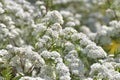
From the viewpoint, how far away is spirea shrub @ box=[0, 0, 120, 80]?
20.7 ft

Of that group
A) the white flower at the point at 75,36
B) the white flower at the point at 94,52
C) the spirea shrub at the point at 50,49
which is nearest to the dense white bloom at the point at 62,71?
the spirea shrub at the point at 50,49

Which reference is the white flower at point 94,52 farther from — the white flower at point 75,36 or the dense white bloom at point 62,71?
the dense white bloom at point 62,71

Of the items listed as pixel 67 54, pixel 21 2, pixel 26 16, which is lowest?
pixel 67 54

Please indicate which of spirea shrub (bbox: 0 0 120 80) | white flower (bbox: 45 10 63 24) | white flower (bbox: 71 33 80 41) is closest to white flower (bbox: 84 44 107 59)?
spirea shrub (bbox: 0 0 120 80)

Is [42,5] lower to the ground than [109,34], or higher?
higher

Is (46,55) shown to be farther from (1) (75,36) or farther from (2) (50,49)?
(1) (75,36)

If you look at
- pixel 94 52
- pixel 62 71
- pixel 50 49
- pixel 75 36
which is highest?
pixel 75 36

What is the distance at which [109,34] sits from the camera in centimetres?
848

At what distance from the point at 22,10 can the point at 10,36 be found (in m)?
1.16

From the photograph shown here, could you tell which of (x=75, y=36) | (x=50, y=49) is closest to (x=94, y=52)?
(x=75, y=36)

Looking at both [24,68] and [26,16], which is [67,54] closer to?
[24,68]

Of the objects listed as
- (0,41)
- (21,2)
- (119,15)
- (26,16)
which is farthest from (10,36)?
(119,15)

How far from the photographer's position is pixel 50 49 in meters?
6.97

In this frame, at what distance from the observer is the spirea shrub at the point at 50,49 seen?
248 inches
